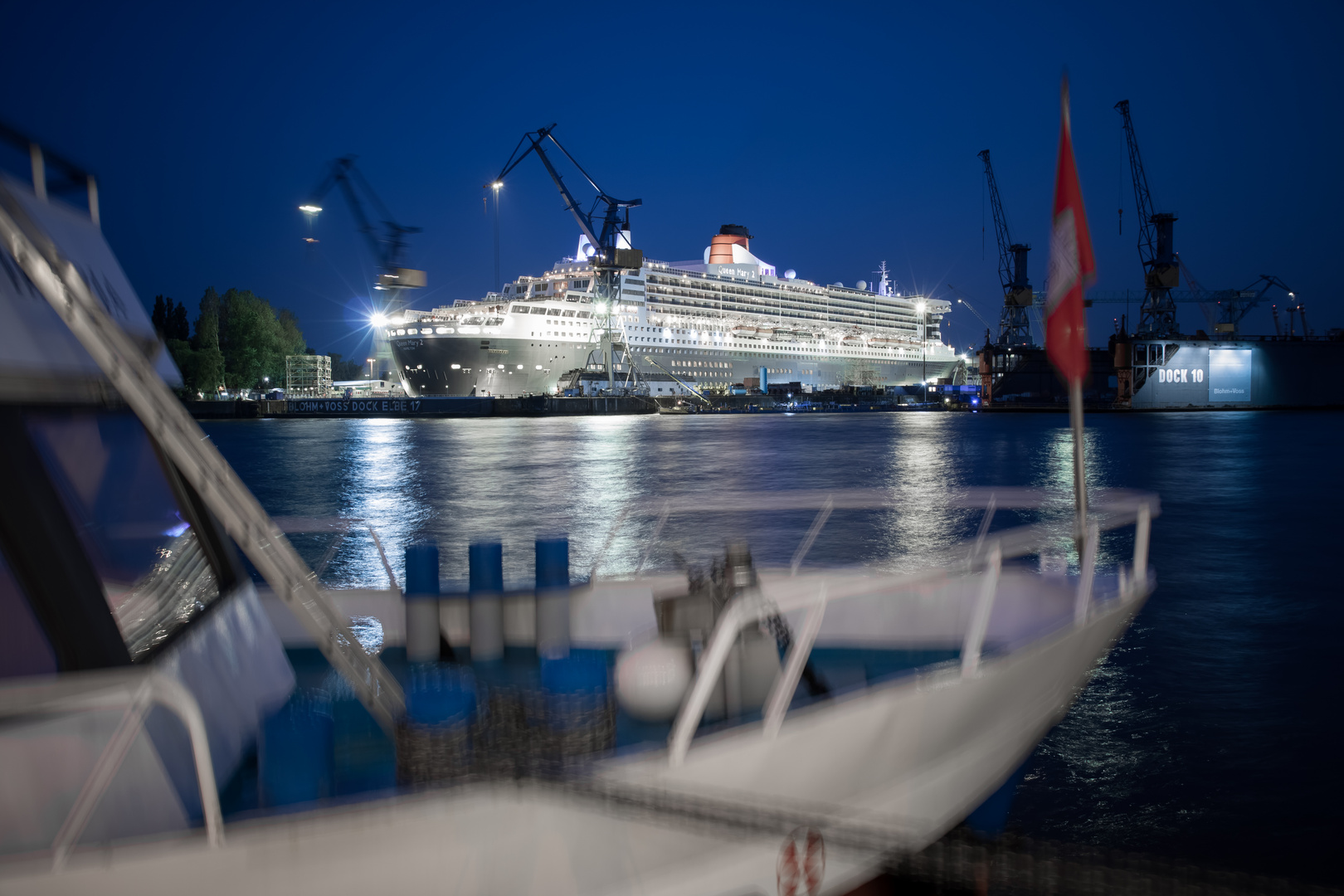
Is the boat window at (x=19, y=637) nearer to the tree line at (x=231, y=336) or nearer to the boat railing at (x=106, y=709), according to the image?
the boat railing at (x=106, y=709)

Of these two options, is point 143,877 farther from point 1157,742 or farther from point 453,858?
point 1157,742

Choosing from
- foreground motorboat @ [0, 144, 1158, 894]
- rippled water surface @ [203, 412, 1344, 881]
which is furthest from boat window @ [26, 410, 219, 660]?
rippled water surface @ [203, 412, 1344, 881]

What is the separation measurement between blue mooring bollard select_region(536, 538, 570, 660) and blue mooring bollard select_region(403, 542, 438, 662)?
1.55ft

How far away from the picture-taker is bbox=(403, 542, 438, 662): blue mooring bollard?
3801mm

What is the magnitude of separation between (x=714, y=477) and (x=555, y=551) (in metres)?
20.7

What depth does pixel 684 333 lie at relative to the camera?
3036 inches

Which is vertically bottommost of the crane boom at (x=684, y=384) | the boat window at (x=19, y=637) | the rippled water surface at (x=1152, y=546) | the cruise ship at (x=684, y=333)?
the rippled water surface at (x=1152, y=546)

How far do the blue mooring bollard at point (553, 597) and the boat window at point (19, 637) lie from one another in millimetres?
2005

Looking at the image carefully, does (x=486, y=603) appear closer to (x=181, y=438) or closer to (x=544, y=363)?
(x=181, y=438)

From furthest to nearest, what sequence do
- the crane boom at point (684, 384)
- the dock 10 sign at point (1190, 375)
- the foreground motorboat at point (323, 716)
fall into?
the crane boom at point (684, 384), the dock 10 sign at point (1190, 375), the foreground motorboat at point (323, 716)

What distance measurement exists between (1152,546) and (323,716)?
46.9ft

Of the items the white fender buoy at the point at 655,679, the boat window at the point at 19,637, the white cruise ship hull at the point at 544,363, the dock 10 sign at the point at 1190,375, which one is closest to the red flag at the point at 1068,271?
the white fender buoy at the point at 655,679

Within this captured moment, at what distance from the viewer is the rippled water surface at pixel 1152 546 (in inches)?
184

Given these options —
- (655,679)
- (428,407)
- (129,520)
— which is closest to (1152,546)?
(655,679)
